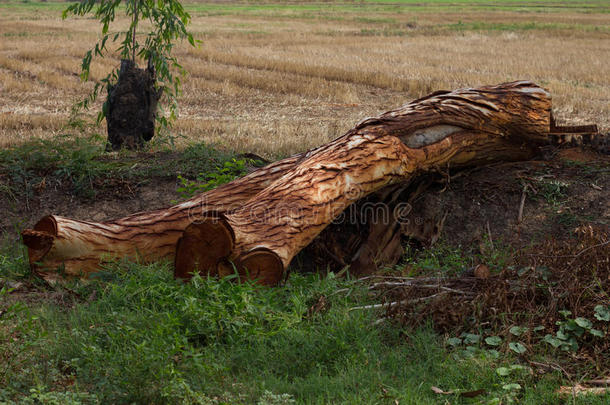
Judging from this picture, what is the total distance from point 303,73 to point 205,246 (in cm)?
1444

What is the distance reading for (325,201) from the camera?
17.3ft

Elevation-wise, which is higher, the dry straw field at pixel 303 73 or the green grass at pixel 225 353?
the dry straw field at pixel 303 73

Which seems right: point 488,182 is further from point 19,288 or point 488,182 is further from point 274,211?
point 19,288

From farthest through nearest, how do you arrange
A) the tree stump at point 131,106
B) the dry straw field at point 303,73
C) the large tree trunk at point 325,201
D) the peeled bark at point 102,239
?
the dry straw field at point 303,73 → the tree stump at point 131,106 → the peeled bark at point 102,239 → the large tree trunk at point 325,201

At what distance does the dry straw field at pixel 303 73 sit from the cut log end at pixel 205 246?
351 centimetres

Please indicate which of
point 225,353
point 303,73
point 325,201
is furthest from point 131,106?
point 303,73

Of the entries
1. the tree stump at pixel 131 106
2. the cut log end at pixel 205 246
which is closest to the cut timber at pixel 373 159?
the cut log end at pixel 205 246

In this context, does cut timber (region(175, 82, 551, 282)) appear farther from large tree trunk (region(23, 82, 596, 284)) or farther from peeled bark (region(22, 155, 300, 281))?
peeled bark (region(22, 155, 300, 281))

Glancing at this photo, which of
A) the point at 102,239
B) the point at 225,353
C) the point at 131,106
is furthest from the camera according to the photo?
the point at 131,106

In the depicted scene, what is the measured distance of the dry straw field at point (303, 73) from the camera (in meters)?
11.6

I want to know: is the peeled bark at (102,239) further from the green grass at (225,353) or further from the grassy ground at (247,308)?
the green grass at (225,353)

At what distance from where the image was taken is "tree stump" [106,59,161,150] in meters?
8.62

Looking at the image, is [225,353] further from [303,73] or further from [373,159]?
[303,73]

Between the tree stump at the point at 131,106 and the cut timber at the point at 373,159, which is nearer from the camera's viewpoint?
the cut timber at the point at 373,159
